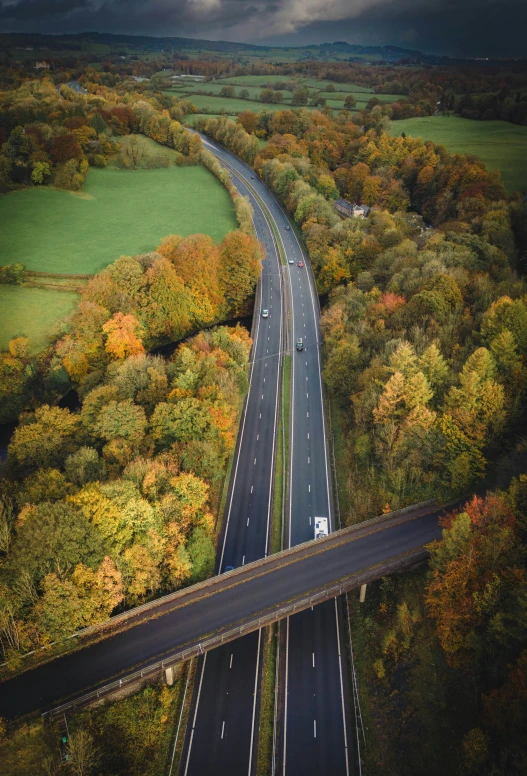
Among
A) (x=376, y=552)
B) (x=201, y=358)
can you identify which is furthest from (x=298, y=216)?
(x=376, y=552)

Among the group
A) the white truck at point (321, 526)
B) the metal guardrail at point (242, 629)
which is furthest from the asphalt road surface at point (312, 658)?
the metal guardrail at point (242, 629)

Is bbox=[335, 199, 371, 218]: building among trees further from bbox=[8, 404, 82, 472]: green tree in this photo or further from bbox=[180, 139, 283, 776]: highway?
bbox=[8, 404, 82, 472]: green tree

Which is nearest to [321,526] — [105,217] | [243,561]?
[243,561]

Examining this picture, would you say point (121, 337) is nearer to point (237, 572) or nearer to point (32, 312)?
point (32, 312)

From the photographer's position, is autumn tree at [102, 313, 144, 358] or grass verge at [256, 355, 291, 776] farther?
autumn tree at [102, 313, 144, 358]

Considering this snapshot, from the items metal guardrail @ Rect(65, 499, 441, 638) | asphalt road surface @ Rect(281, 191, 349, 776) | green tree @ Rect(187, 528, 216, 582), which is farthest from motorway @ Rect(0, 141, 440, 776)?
green tree @ Rect(187, 528, 216, 582)
